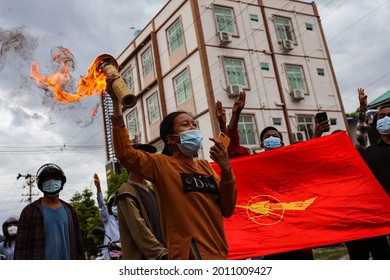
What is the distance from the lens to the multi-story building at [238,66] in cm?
2041

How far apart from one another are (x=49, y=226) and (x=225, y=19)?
768 inches

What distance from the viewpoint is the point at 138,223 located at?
9.77 ft

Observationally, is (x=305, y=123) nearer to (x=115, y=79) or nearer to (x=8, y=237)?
(x=8, y=237)

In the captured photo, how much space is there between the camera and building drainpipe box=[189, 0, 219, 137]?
1953 cm

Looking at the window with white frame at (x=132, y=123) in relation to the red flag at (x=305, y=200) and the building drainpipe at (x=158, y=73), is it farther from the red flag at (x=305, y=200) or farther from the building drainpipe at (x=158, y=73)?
the red flag at (x=305, y=200)

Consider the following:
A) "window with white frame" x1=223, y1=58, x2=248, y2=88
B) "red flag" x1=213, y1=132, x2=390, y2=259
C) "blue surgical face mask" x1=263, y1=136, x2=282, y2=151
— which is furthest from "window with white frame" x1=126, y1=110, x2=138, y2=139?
"red flag" x1=213, y1=132, x2=390, y2=259

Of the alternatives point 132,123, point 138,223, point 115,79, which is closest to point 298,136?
point 132,123

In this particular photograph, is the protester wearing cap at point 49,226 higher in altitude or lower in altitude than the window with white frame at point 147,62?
lower

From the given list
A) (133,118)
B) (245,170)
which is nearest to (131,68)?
(133,118)

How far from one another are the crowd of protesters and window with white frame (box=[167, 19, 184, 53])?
18.4 meters

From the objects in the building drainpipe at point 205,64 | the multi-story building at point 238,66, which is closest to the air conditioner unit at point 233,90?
the multi-story building at point 238,66

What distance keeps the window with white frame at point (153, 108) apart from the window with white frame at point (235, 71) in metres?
5.22

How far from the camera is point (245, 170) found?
498cm
